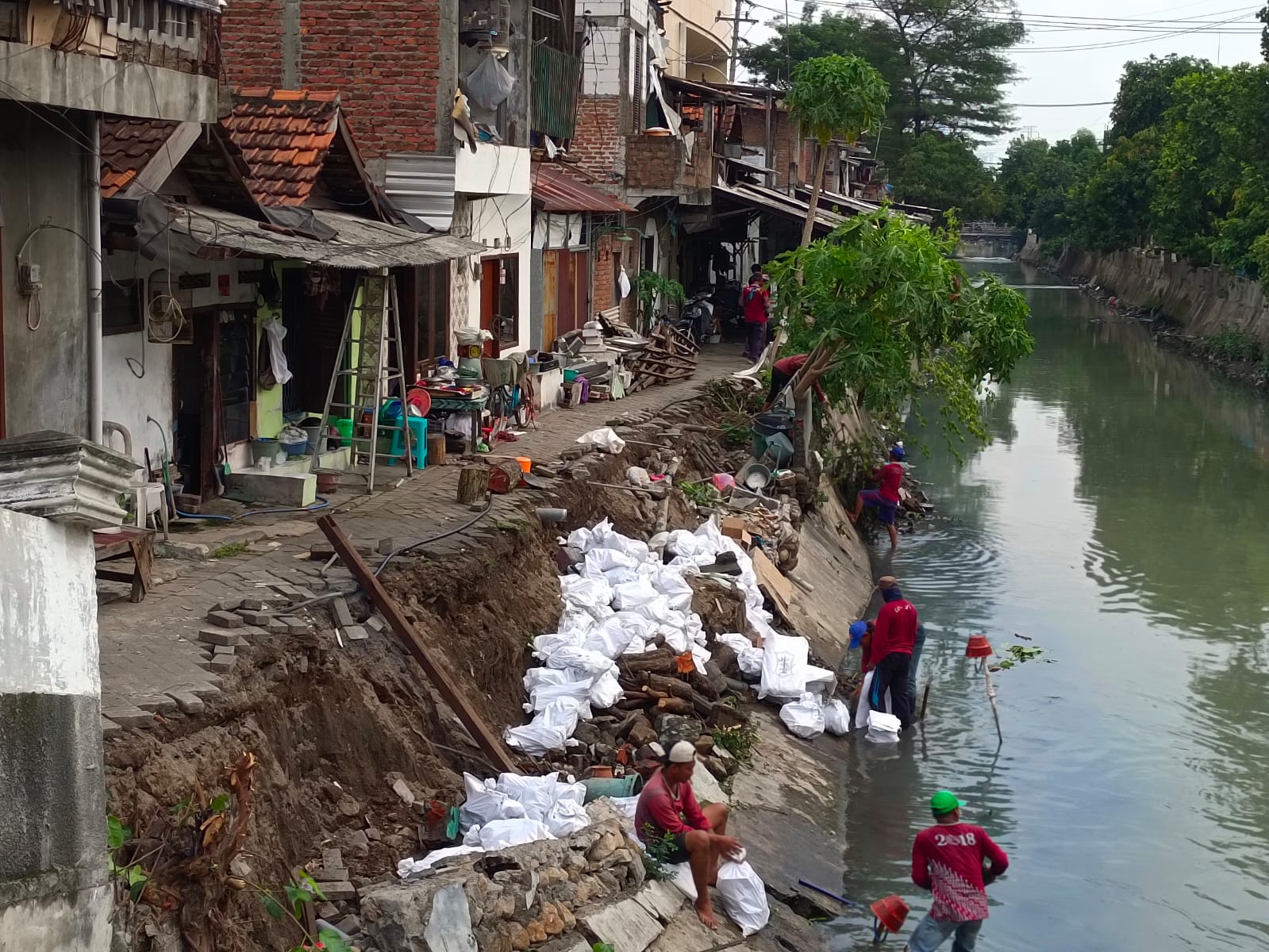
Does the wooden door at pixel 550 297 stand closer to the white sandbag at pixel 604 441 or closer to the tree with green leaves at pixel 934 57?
the white sandbag at pixel 604 441

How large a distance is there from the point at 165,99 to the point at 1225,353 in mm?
38413

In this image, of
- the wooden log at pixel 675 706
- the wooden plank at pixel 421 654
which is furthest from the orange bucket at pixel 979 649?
the wooden plank at pixel 421 654

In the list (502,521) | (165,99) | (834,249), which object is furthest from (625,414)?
(165,99)

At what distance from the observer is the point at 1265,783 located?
507 inches

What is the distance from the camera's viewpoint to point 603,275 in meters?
25.4

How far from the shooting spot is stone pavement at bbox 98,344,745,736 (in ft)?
24.8

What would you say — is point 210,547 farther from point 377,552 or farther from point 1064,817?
point 1064,817

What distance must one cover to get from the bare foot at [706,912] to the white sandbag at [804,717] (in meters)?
4.13

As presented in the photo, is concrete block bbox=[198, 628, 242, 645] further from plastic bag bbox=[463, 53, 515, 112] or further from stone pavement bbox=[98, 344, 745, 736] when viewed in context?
plastic bag bbox=[463, 53, 515, 112]

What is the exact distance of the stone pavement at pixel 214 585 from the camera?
7.55 m

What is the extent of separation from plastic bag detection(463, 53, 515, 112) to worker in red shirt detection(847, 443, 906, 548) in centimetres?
793

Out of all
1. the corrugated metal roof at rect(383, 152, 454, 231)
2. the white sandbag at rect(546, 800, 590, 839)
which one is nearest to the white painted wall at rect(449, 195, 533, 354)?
the corrugated metal roof at rect(383, 152, 454, 231)

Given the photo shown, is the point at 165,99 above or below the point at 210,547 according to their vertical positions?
above

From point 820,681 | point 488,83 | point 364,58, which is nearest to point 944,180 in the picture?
point 488,83
